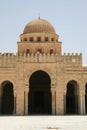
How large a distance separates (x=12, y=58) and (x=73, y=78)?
614 centimetres

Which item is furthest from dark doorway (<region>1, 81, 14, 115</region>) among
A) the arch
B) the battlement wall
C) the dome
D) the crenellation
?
the crenellation

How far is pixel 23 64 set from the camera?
27.8m

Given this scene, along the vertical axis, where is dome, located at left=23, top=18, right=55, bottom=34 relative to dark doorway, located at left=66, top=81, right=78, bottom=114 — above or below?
above

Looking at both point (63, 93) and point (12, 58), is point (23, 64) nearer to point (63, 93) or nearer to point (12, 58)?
point (12, 58)

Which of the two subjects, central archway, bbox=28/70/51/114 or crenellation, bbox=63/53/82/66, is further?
central archway, bbox=28/70/51/114

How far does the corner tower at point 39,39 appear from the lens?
3144 centimetres

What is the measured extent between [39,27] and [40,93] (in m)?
7.32

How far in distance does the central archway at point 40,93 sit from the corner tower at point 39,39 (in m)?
2.65

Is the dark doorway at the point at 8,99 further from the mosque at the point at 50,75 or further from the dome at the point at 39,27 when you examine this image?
the dome at the point at 39,27

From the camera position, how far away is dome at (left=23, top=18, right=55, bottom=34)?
106 feet
